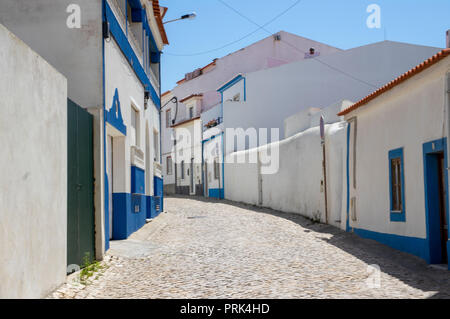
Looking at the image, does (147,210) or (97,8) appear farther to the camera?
(147,210)

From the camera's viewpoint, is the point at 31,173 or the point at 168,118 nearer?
the point at 31,173

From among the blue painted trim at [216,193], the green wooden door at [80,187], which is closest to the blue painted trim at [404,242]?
the green wooden door at [80,187]

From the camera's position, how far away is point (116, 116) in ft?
34.6

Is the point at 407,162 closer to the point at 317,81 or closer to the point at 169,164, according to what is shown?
the point at 317,81

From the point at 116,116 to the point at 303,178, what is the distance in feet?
27.5

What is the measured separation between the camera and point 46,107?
20.6ft

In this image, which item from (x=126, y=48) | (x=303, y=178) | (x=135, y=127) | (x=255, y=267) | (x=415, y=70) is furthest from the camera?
(x=303, y=178)

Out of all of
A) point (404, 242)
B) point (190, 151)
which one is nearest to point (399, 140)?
point (404, 242)

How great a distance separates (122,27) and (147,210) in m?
6.38

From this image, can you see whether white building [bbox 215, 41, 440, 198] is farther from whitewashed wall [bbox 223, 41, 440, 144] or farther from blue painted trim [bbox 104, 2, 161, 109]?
blue painted trim [bbox 104, 2, 161, 109]

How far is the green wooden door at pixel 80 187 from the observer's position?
7.63 m

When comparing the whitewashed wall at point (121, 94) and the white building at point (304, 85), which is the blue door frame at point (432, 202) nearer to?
the whitewashed wall at point (121, 94)
